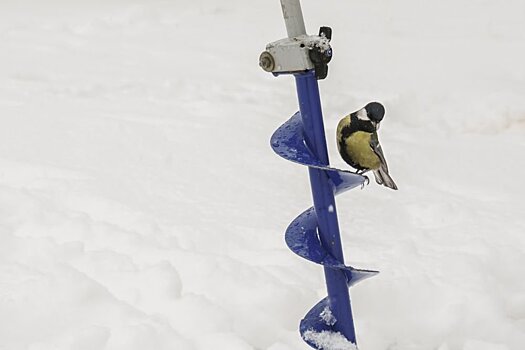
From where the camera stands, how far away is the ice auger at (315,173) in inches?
72.1

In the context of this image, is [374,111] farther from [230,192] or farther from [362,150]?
[230,192]

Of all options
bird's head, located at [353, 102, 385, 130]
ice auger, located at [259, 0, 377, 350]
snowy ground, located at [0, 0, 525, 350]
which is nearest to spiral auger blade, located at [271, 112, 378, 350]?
ice auger, located at [259, 0, 377, 350]

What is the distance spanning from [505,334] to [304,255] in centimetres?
85

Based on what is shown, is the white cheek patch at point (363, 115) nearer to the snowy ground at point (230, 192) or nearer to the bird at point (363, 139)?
the bird at point (363, 139)

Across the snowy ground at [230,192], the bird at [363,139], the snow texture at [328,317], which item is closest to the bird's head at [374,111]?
the bird at [363,139]

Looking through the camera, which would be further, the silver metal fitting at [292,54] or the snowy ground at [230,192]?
the snowy ground at [230,192]

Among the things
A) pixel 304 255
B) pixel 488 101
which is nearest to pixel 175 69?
pixel 488 101

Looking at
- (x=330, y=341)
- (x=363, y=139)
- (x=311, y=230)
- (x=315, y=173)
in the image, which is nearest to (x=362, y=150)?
(x=363, y=139)

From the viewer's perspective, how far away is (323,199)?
6.43 feet

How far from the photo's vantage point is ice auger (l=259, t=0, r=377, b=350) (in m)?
1.83

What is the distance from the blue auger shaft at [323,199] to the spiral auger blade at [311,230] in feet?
0.05

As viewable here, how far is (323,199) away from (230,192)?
1317mm

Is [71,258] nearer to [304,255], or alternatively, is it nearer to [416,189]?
→ [304,255]

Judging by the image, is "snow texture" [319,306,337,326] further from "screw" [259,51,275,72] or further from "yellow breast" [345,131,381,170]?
"screw" [259,51,275,72]
